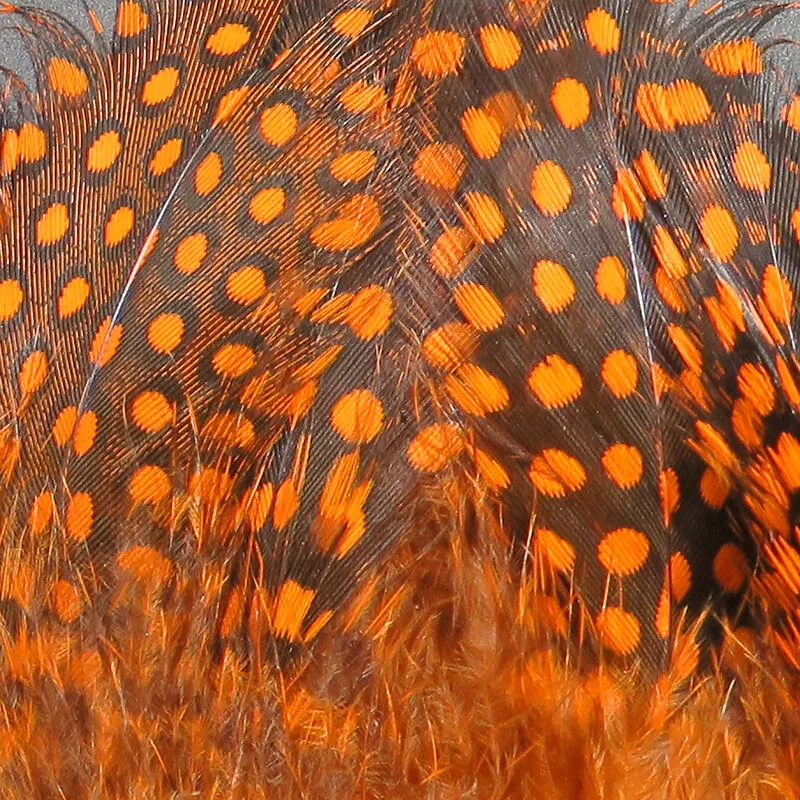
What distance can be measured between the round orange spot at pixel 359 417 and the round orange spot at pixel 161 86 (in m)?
0.22

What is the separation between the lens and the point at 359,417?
55 cm

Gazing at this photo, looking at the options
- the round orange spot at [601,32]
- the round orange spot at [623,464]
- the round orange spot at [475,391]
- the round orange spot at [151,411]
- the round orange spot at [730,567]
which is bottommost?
the round orange spot at [730,567]

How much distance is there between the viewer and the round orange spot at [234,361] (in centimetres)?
57

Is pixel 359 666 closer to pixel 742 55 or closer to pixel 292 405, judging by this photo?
pixel 292 405

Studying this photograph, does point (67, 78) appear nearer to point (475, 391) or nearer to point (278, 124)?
point (278, 124)

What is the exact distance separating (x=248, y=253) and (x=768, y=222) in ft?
0.90

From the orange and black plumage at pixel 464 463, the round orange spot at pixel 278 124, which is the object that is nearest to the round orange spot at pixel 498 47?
the orange and black plumage at pixel 464 463

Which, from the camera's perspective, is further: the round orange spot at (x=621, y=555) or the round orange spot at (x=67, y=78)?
the round orange spot at (x=67, y=78)

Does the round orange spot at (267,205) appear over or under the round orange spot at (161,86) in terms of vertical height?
under

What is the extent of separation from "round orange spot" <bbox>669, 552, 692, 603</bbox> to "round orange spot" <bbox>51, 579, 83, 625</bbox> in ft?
1.03

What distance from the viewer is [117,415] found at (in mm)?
584

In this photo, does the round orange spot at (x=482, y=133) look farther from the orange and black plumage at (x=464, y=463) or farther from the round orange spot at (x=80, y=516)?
the round orange spot at (x=80, y=516)

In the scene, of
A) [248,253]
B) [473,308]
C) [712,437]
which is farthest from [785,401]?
[248,253]

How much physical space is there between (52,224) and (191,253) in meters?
0.11
